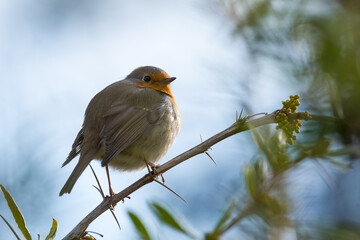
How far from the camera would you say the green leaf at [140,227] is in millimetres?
810

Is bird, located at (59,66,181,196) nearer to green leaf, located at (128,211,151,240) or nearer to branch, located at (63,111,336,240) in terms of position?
branch, located at (63,111,336,240)

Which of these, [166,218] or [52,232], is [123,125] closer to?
[52,232]

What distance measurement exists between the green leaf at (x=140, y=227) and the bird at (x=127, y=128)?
8.39 ft

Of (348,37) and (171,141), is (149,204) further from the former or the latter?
(171,141)

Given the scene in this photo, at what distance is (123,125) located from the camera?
3.80 meters

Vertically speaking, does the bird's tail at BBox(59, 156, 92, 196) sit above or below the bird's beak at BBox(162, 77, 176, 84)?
below

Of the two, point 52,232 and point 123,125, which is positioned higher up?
point 123,125

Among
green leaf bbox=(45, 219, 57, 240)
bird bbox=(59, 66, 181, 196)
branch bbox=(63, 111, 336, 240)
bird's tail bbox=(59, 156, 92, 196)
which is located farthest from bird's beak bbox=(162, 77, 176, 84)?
green leaf bbox=(45, 219, 57, 240)

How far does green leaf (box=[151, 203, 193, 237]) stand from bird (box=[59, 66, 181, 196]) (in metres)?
2.62

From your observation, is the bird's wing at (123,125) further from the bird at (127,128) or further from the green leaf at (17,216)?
the green leaf at (17,216)

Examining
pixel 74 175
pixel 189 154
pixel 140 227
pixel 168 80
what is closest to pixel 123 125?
pixel 74 175

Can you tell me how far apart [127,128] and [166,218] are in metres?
3.09

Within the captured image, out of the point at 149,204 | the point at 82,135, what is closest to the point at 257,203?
the point at 149,204

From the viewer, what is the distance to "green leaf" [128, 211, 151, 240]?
81 centimetres
